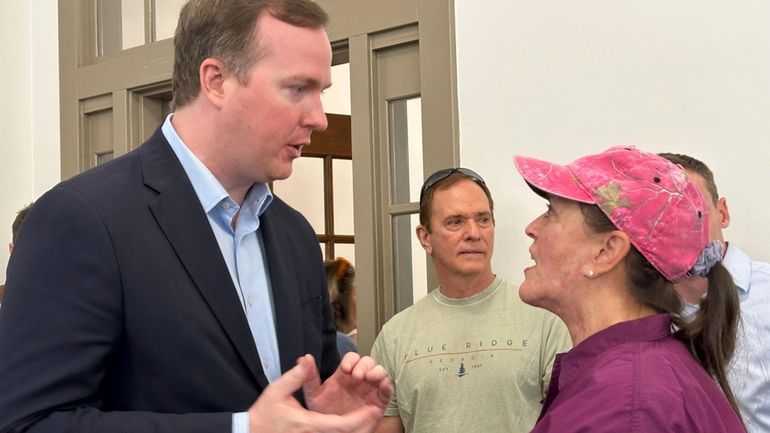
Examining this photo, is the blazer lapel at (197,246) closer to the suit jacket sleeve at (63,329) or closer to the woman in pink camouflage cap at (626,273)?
the suit jacket sleeve at (63,329)

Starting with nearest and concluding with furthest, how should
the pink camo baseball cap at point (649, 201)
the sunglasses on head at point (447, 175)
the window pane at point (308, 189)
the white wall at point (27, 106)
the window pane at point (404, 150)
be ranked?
1. the pink camo baseball cap at point (649, 201)
2. the sunglasses on head at point (447, 175)
3. the window pane at point (404, 150)
4. the white wall at point (27, 106)
5. the window pane at point (308, 189)

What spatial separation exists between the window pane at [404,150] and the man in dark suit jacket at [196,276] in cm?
140

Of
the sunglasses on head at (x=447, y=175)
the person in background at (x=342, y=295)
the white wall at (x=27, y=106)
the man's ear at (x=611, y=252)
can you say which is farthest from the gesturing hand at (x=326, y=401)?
the white wall at (x=27, y=106)

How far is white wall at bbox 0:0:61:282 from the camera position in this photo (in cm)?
418

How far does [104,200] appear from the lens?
1.35 metres

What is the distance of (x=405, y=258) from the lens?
10.4 ft

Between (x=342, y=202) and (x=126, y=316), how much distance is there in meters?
4.21

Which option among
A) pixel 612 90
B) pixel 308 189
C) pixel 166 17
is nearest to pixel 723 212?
pixel 612 90

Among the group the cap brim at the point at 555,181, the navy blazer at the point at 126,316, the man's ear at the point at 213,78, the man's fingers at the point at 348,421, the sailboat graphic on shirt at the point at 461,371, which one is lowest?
the sailboat graphic on shirt at the point at 461,371

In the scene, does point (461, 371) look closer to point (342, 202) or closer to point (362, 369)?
point (362, 369)

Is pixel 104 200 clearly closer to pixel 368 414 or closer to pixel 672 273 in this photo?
pixel 368 414

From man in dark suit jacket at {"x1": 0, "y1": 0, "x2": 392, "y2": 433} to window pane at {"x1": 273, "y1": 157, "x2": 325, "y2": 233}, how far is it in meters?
3.67

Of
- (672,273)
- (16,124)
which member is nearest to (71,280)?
(672,273)

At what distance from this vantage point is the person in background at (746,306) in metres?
2.07
